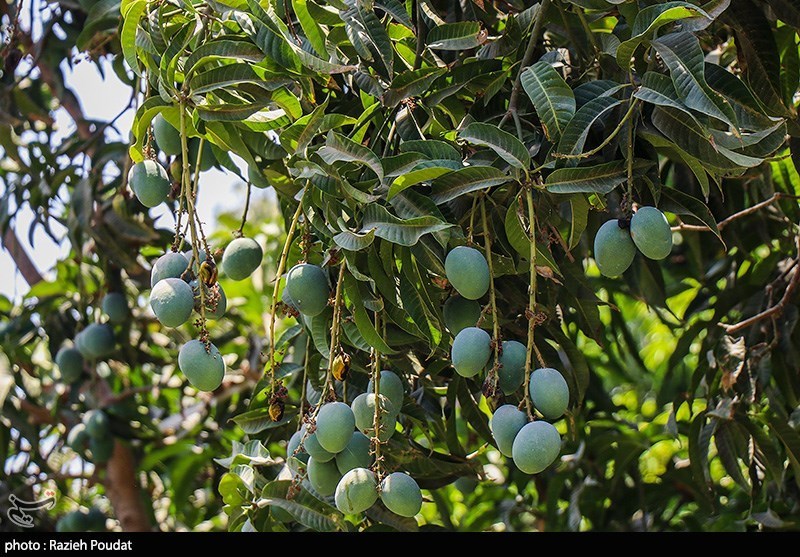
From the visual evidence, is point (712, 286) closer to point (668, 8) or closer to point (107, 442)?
point (668, 8)

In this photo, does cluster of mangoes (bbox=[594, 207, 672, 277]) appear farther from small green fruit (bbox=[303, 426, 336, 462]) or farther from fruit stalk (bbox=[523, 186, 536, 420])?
small green fruit (bbox=[303, 426, 336, 462])

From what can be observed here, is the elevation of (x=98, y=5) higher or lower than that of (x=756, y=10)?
higher

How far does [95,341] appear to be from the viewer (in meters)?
2.19

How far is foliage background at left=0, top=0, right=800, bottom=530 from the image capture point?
1008mm

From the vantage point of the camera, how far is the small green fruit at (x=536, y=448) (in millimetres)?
945

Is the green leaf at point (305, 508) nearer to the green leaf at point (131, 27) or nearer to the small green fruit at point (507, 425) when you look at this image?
the small green fruit at point (507, 425)

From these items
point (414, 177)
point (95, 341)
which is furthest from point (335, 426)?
point (95, 341)

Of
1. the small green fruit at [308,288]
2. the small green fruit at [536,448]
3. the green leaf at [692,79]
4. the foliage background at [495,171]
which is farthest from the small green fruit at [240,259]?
the green leaf at [692,79]

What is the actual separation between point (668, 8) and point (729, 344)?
0.85 meters

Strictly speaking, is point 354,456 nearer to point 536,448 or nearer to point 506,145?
point 536,448

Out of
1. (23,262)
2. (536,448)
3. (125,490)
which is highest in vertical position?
(23,262)

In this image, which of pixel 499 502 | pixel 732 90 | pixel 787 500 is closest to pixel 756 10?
pixel 732 90

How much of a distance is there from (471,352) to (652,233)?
218 millimetres

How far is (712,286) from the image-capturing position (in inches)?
82.3
